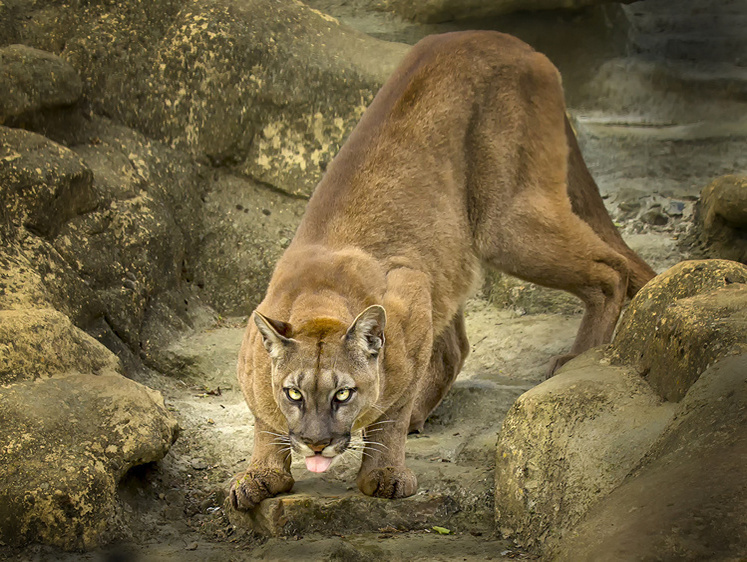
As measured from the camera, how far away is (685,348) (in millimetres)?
3498

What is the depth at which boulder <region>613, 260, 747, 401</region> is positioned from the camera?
3359 mm

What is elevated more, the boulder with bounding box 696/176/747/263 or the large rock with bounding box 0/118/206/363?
the boulder with bounding box 696/176/747/263

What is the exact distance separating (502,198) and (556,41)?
3.33m

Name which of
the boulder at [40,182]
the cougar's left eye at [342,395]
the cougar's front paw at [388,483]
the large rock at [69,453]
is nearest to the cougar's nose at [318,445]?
the cougar's left eye at [342,395]

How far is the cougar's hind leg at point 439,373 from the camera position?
5.05 m

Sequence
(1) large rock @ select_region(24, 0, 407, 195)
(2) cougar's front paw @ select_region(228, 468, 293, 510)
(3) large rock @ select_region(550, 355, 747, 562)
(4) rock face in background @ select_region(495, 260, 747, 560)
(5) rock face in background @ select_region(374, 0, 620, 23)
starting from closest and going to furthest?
(3) large rock @ select_region(550, 355, 747, 562) < (4) rock face in background @ select_region(495, 260, 747, 560) < (2) cougar's front paw @ select_region(228, 468, 293, 510) < (1) large rock @ select_region(24, 0, 407, 195) < (5) rock face in background @ select_region(374, 0, 620, 23)

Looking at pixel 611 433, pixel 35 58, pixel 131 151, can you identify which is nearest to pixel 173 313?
pixel 131 151

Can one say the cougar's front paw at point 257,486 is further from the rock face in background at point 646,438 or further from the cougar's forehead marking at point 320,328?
the rock face in background at point 646,438

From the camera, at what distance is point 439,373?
17.0 ft

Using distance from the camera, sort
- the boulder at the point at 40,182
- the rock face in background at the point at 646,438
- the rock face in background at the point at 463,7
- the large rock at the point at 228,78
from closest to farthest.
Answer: the rock face in background at the point at 646,438, the boulder at the point at 40,182, the large rock at the point at 228,78, the rock face in background at the point at 463,7

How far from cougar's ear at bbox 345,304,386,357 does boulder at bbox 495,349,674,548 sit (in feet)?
2.31

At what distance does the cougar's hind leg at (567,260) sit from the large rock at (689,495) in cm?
Result: 185

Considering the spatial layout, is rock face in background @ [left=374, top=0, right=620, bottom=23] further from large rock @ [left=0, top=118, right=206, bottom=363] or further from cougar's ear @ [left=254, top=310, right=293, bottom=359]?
cougar's ear @ [left=254, top=310, right=293, bottom=359]

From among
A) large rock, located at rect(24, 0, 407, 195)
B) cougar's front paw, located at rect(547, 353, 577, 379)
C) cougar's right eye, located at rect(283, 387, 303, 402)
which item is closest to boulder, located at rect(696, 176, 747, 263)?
cougar's front paw, located at rect(547, 353, 577, 379)
